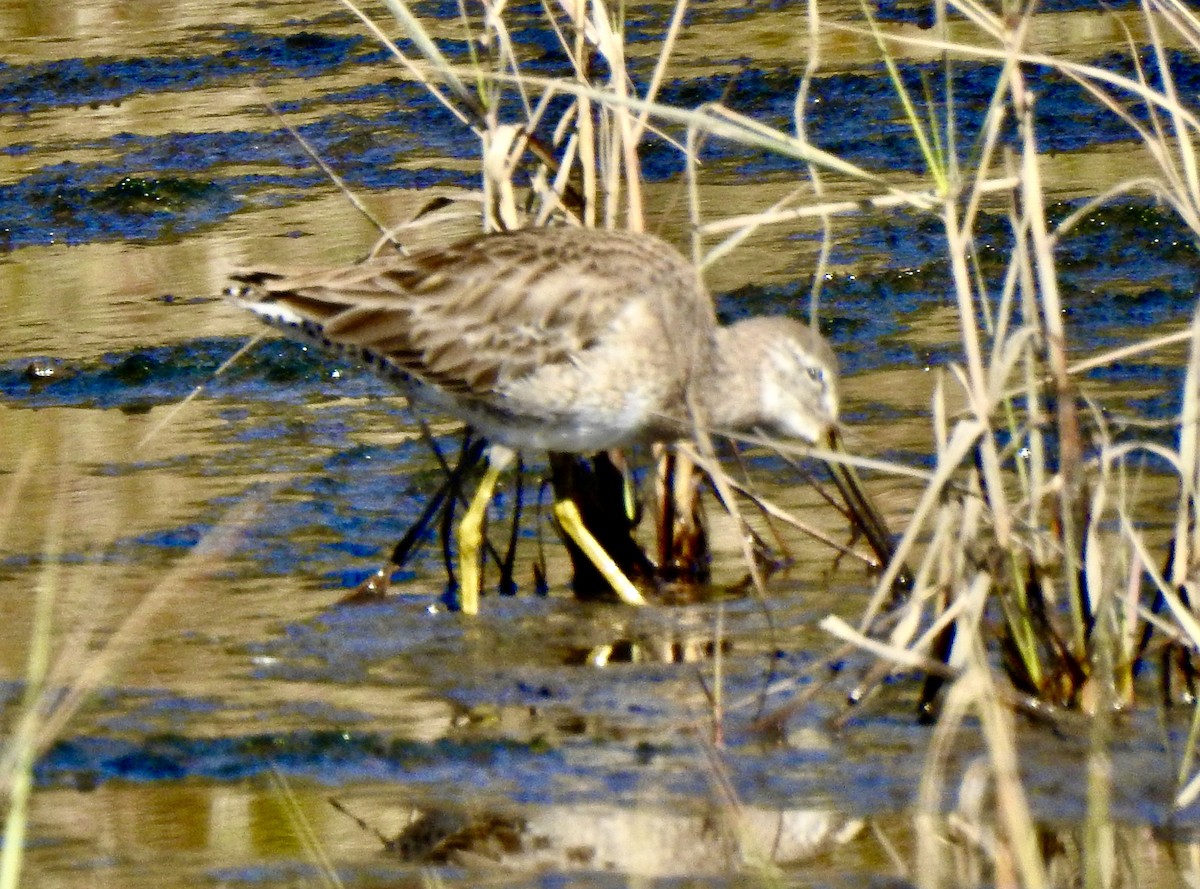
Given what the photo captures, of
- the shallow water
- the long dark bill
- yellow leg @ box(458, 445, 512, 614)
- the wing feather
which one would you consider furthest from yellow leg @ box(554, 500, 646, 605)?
the long dark bill

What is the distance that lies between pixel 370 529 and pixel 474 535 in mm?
674

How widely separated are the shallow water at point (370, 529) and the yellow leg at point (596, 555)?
10 cm

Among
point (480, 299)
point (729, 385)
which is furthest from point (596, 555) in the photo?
point (480, 299)

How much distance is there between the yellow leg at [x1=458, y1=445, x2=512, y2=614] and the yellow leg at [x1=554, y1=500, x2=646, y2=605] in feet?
0.71

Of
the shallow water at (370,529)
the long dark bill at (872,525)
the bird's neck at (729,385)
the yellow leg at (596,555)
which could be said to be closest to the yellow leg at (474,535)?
the shallow water at (370,529)

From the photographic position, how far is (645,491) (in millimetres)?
6531

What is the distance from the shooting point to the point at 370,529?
22.3ft

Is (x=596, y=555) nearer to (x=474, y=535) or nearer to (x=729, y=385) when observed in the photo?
(x=474, y=535)

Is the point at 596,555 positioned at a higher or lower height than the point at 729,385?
lower

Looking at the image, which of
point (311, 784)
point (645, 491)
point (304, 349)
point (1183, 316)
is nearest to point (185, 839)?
point (311, 784)

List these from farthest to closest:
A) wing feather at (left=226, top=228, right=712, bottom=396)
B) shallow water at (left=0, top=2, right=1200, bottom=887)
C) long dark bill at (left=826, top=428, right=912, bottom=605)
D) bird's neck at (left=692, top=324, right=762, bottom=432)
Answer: bird's neck at (left=692, top=324, right=762, bottom=432)
wing feather at (left=226, top=228, right=712, bottom=396)
long dark bill at (left=826, top=428, right=912, bottom=605)
shallow water at (left=0, top=2, right=1200, bottom=887)

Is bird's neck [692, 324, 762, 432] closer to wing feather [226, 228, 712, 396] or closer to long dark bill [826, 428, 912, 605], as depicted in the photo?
wing feather [226, 228, 712, 396]

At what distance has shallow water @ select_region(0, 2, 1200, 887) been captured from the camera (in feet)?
15.5

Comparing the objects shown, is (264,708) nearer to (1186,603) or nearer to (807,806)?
(807,806)
